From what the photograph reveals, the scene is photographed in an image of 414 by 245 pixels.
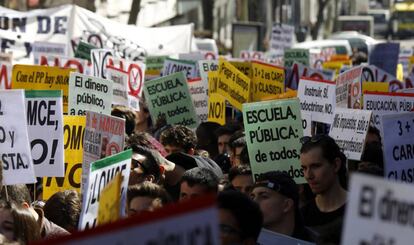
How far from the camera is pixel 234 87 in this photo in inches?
556

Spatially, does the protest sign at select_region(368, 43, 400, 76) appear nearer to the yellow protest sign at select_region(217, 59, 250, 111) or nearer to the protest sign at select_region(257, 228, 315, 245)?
the yellow protest sign at select_region(217, 59, 250, 111)

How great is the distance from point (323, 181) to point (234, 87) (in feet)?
20.3

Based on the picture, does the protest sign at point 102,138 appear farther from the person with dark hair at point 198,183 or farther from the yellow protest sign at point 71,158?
the person with dark hair at point 198,183

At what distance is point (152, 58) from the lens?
70.4 feet

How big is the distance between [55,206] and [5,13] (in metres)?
13.0

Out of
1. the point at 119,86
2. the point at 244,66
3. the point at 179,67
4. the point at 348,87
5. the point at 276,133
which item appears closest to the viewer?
the point at 276,133

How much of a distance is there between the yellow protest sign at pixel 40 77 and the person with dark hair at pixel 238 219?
8.21 metres

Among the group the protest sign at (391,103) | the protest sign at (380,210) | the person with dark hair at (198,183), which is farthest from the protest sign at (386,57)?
the protest sign at (380,210)

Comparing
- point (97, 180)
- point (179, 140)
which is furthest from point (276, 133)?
point (97, 180)

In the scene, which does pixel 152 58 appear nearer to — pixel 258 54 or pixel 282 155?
pixel 258 54

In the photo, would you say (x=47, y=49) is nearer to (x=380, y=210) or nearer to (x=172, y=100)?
(x=172, y=100)

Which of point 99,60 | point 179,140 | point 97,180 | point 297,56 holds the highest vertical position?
point 97,180

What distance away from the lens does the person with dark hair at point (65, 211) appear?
7.78 metres

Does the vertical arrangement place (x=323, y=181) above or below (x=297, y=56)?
above
